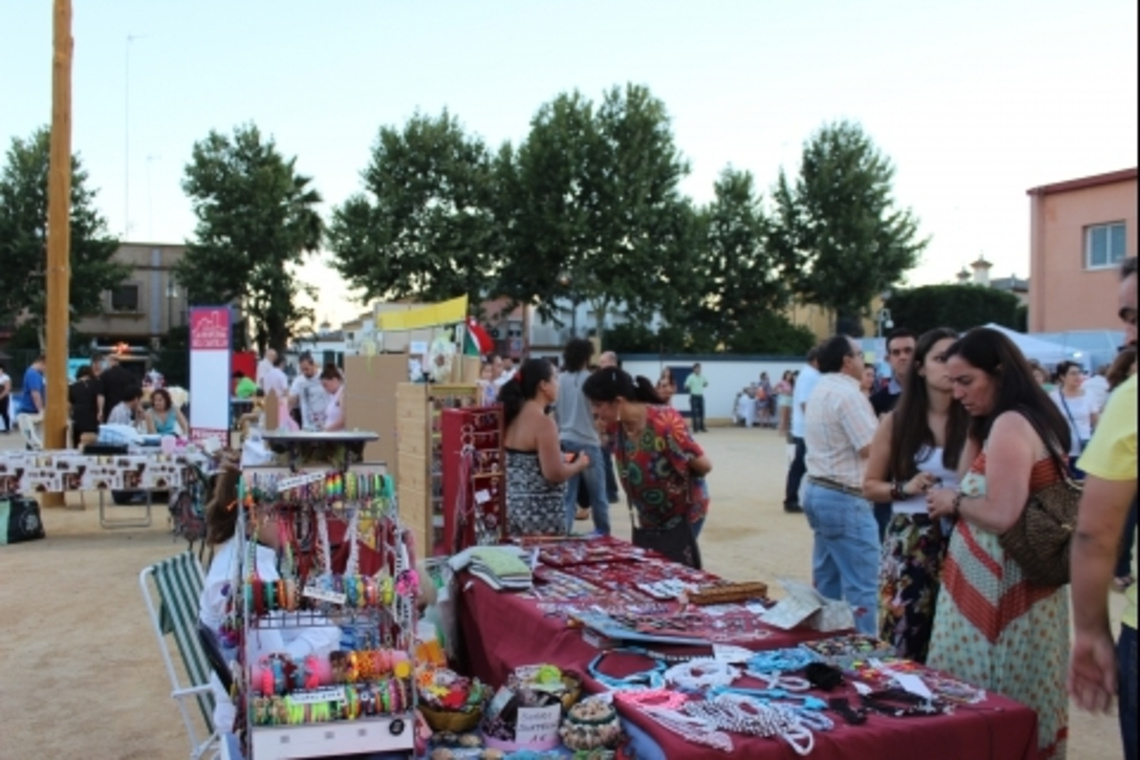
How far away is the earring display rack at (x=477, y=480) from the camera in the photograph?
5738 millimetres

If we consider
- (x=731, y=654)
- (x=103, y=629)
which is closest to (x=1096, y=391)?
(x=731, y=654)

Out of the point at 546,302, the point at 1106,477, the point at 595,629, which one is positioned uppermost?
the point at 546,302

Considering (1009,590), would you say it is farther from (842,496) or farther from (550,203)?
(550,203)

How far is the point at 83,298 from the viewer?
35562 millimetres

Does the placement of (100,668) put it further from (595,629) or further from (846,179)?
(846,179)

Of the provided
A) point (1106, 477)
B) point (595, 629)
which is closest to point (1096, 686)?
point (1106, 477)

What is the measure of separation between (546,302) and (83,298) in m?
15.7

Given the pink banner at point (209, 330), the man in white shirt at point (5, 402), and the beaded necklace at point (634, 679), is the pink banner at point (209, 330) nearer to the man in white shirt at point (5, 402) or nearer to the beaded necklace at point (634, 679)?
the beaded necklace at point (634, 679)

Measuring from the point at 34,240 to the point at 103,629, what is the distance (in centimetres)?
3276

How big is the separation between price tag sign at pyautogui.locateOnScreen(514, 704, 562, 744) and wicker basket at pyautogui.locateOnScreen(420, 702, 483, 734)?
0.23 metres

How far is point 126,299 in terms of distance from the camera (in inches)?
1827

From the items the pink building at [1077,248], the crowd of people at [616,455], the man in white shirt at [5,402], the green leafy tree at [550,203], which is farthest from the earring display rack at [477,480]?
the green leafy tree at [550,203]

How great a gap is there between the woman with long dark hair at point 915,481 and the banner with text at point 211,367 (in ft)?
25.3

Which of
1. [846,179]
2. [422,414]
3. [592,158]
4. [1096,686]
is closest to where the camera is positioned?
[1096,686]
